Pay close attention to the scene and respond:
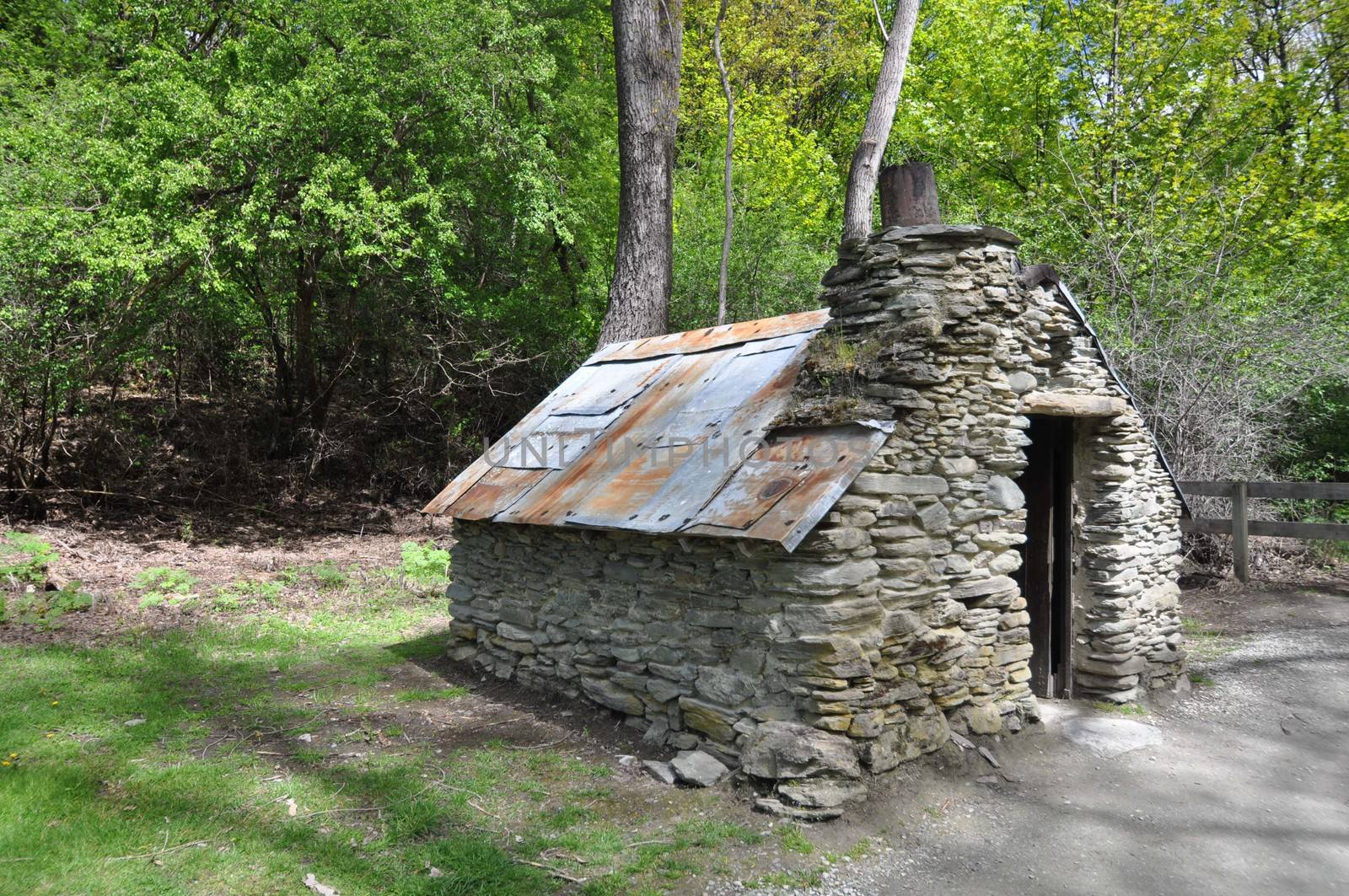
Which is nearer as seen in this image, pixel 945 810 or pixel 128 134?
pixel 945 810

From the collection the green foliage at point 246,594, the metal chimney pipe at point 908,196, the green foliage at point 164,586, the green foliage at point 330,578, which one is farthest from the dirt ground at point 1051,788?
the metal chimney pipe at point 908,196

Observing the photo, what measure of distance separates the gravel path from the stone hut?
0.46 m

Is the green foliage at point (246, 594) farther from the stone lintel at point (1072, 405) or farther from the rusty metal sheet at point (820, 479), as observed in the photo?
the stone lintel at point (1072, 405)

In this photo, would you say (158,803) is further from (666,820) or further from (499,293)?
(499,293)

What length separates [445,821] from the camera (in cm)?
481

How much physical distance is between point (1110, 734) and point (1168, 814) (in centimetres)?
117

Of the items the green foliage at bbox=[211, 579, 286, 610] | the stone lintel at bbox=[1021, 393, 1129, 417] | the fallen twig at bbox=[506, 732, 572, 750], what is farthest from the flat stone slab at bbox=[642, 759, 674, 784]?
the green foliage at bbox=[211, 579, 286, 610]

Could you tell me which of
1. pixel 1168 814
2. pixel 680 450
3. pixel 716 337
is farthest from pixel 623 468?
pixel 1168 814

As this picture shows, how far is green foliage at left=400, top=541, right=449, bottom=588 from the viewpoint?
1135 cm

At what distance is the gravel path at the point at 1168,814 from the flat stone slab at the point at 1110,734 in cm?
6

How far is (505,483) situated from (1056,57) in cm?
1325

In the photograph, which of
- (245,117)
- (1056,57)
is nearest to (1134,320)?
(1056,57)

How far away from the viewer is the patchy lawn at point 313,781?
4293mm

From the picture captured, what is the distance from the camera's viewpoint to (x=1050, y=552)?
709cm
